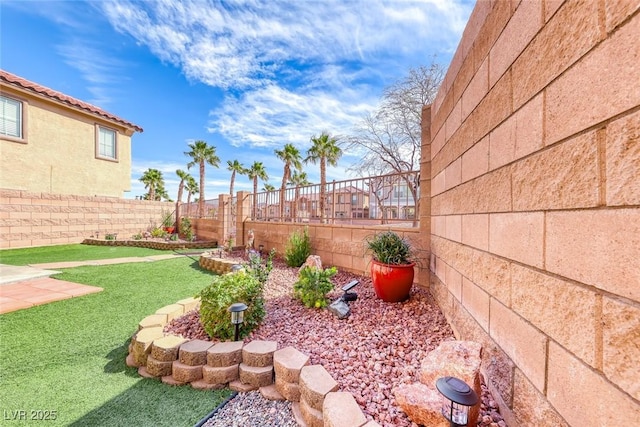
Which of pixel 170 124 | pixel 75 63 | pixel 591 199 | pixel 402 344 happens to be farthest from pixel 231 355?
pixel 170 124

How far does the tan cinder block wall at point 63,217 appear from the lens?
8289mm

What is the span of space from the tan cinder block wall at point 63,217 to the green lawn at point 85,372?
755cm

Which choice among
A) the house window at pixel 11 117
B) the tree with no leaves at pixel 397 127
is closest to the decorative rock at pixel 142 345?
the tree with no leaves at pixel 397 127

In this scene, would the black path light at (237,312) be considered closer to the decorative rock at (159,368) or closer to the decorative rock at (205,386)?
the decorative rock at (205,386)

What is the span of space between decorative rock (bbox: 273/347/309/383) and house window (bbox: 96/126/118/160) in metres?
14.1

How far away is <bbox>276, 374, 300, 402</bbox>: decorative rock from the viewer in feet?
6.69

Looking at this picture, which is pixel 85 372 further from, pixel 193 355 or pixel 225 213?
pixel 225 213

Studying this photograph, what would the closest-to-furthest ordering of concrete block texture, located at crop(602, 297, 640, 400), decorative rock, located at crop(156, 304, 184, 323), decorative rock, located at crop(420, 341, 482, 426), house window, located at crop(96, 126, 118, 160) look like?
1. concrete block texture, located at crop(602, 297, 640, 400)
2. decorative rock, located at crop(420, 341, 482, 426)
3. decorative rock, located at crop(156, 304, 184, 323)
4. house window, located at crop(96, 126, 118, 160)

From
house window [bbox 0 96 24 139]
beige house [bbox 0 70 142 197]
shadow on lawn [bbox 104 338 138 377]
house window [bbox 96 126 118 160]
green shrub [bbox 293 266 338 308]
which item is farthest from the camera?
house window [bbox 96 126 118 160]

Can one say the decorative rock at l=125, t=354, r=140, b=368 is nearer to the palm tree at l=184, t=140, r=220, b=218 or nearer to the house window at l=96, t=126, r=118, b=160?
the house window at l=96, t=126, r=118, b=160

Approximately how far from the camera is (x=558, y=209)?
1063 millimetres

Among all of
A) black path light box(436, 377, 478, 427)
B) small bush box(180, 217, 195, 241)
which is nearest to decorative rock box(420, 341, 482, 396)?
black path light box(436, 377, 478, 427)

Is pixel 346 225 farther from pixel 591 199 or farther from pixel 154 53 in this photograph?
pixel 154 53

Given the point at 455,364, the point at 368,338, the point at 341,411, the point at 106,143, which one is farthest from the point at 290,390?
the point at 106,143
